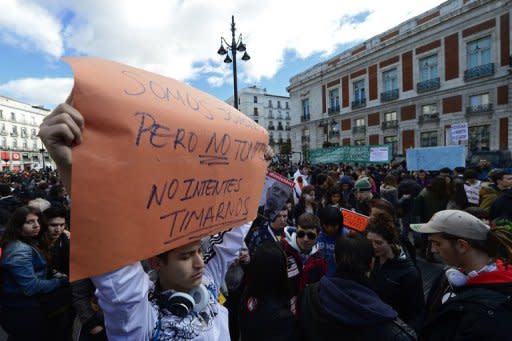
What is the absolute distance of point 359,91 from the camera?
1154 inches

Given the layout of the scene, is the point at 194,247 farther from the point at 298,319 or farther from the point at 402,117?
the point at 402,117

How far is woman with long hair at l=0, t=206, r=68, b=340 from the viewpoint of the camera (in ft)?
7.26

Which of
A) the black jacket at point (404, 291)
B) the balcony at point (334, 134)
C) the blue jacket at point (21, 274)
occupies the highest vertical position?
the balcony at point (334, 134)

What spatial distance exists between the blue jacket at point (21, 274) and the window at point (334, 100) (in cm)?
3237

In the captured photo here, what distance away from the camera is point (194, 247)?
123 cm

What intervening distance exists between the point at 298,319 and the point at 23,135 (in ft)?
250

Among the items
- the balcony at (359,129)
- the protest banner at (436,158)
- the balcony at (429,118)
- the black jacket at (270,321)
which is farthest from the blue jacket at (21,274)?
the balcony at (359,129)

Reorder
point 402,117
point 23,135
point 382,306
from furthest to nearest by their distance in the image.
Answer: point 23,135
point 402,117
point 382,306

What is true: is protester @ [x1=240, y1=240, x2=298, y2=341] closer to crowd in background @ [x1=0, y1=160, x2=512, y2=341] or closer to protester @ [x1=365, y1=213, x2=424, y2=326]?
crowd in background @ [x1=0, y1=160, x2=512, y2=341]

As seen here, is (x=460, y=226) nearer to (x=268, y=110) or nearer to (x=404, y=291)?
(x=404, y=291)

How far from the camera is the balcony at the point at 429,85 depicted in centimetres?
2302

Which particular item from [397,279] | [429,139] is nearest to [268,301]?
[397,279]

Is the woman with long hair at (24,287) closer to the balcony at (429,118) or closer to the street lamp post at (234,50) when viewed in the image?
the street lamp post at (234,50)

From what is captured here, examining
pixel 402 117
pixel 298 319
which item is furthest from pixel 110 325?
pixel 402 117
